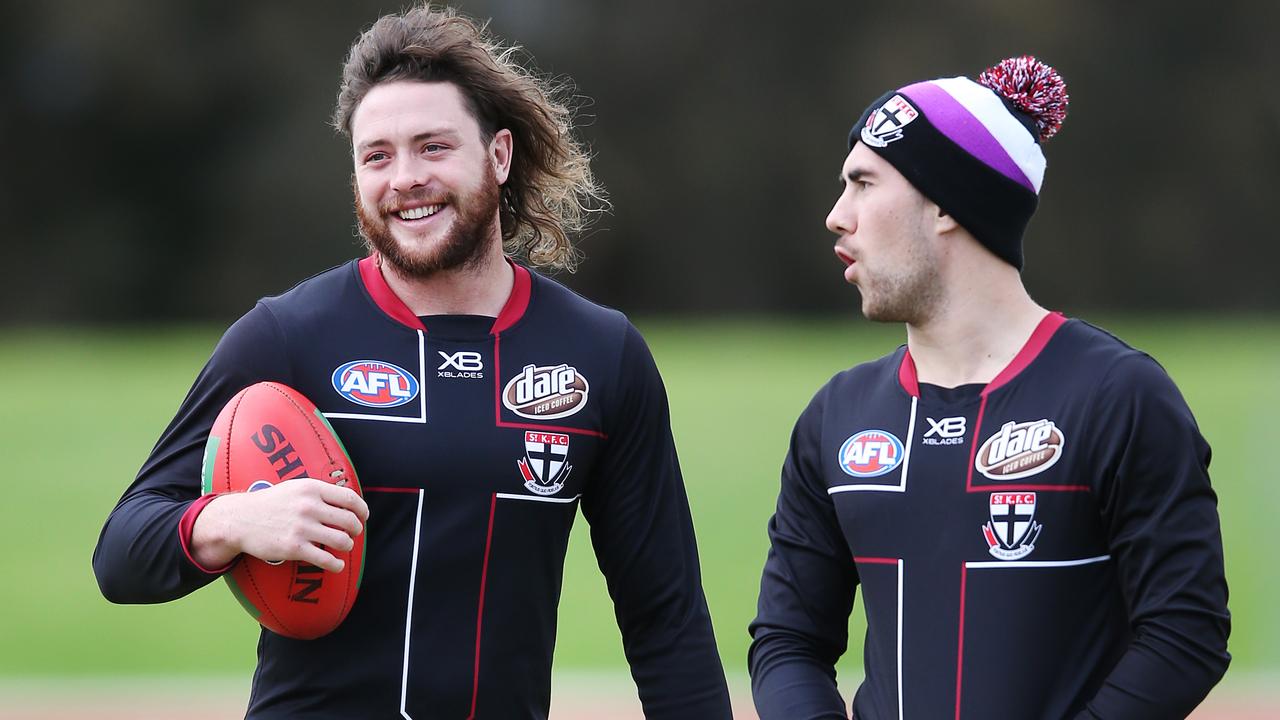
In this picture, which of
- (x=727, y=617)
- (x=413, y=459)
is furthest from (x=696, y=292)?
(x=413, y=459)

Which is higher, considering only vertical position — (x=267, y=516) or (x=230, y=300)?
(x=230, y=300)

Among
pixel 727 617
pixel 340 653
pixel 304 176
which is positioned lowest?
pixel 727 617

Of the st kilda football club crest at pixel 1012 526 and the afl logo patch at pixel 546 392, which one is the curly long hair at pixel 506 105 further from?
the st kilda football club crest at pixel 1012 526

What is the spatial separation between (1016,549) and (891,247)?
64 cm

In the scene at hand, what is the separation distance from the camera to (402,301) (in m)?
3.71

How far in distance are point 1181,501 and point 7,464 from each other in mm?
17798

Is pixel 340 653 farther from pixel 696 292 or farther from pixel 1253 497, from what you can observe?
pixel 696 292

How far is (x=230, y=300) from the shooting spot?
107 feet

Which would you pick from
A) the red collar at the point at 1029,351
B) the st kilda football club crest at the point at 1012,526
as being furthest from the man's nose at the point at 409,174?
the st kilda football club crest at the point at 1012,526

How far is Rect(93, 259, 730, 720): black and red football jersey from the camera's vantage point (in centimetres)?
349

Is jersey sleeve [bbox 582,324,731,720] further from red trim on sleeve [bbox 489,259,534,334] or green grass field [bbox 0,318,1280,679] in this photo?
green grass field [bbox 0,318,1280,679]

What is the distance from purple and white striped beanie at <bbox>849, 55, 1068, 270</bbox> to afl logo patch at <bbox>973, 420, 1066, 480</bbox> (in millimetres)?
381

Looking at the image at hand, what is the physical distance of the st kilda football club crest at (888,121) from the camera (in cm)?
345

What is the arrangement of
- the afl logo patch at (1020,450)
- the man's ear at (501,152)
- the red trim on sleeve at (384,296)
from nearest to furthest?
the afl logo patch at (1020,450) → the red trim on sleeve at (384,296) → the man's ear at (501,152)
